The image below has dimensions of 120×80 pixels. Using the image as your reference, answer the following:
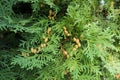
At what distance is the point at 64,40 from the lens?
160cm

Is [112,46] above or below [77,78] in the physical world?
above

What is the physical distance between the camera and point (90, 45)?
1535 mm

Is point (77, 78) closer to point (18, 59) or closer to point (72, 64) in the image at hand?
point (72, 64)

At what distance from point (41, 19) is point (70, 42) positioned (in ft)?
0.74

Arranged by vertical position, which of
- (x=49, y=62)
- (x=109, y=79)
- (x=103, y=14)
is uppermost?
(x=103, y=14)

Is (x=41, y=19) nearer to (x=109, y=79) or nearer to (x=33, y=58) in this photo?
(x=33, y=58)

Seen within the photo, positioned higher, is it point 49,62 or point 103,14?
point 103,14

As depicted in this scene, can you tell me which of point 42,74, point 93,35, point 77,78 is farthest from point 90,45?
point 42,74

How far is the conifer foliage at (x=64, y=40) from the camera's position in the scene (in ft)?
5.00

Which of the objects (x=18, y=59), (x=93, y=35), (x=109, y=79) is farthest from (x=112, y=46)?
(x=18, y=59)

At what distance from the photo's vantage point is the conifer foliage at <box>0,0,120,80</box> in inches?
60.0

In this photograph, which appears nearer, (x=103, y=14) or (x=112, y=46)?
(x=112, y=46)

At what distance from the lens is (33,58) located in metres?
1.54

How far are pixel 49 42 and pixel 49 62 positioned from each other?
13cm
